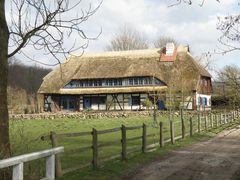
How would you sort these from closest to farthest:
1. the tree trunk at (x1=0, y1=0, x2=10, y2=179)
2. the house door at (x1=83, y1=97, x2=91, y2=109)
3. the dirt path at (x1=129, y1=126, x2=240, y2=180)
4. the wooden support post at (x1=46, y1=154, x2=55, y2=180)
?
1. the wooden support post at (x1=46, y1=154, x2=55, y2=180)
2. the tree trunk at (x1=0, y1=0, x2=10, y2=179)
3. the dirt path at (x1=129, y1=126, x2=240, y2=180)
4. the house door at (x1=83, y1=97, x2=91, y2=109)

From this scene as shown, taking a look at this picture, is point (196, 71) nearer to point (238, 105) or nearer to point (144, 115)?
point (144, 115)

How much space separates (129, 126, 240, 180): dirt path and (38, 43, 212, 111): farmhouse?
36.2 m

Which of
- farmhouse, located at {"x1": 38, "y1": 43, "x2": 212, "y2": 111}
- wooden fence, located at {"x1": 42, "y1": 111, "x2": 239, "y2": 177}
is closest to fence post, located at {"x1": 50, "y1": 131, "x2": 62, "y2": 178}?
wooden fence, located at {"x1": 42, "y1": 111, "x2": 239, "y2": 177}

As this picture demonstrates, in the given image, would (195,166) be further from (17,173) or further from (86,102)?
(86,102)

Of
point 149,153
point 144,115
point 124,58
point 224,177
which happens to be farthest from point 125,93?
point 224,177

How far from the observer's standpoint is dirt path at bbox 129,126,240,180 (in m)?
10.7

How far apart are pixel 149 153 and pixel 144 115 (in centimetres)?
2994

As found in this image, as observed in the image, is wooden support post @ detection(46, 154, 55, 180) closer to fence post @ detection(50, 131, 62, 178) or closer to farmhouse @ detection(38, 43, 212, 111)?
fence post @ detection(50, 131, 62, 178)

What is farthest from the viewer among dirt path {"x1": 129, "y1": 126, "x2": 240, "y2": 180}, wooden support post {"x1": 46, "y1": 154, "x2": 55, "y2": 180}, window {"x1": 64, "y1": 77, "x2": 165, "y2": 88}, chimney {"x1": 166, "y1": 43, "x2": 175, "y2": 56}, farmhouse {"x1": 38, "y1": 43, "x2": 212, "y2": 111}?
chimney {"x1": 166, "y1": 43, "x2": 175, "y2": 56}

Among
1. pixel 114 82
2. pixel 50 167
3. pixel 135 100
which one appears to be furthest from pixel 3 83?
pixel 114 82

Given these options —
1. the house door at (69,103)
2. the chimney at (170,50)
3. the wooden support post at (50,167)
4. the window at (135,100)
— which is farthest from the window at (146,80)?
the wooden support post at (50,167)

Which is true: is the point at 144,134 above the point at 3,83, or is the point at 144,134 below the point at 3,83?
below

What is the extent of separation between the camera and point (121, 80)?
185ft

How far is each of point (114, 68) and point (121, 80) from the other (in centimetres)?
282
